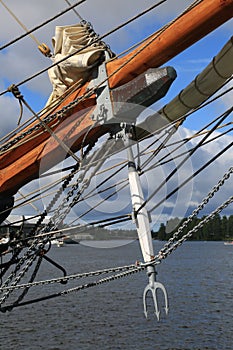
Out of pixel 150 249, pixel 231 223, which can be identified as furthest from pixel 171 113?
Answer: pixel 231 223

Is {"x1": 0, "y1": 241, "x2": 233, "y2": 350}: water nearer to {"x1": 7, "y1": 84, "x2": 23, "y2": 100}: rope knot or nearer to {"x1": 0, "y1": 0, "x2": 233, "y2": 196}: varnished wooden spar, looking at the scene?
{"x1": 0, "y1": 0, "x2": 233, "y2": 196}: varnished wooden spar

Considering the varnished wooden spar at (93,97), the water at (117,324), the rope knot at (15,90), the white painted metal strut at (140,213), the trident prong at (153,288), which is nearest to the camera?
the trident prong at (153,288)

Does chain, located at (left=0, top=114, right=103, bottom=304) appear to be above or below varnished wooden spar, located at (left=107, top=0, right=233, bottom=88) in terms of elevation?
below

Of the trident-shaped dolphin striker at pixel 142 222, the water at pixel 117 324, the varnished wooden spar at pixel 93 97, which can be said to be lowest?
the water at pixel 117 324

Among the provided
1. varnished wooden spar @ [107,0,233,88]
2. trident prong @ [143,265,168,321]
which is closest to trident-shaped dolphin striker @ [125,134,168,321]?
trident prong @ [143,265,168,321]

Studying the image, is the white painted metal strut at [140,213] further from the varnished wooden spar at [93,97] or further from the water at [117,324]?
the water at [117,324]

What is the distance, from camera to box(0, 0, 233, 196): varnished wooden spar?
5.80 m

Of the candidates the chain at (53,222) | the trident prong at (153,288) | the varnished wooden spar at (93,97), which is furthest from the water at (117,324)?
the trident prong at (153,288)

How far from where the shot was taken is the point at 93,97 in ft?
22.6

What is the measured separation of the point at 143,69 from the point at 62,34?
203cm

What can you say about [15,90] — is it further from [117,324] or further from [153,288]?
[117,324]

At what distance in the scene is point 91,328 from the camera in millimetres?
19422

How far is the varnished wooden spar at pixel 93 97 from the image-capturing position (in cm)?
580

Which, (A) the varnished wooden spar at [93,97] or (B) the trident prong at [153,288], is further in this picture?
(A) the varnished wooden spar at [93,97]
